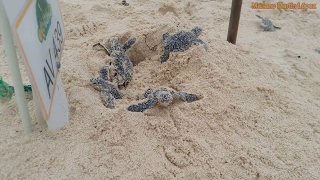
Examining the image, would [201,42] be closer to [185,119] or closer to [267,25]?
[185,119]

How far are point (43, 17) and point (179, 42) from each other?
80cm

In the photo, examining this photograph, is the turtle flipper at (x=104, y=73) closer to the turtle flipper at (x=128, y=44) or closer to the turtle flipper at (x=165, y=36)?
the turtle flipper at (x=128, y=44)

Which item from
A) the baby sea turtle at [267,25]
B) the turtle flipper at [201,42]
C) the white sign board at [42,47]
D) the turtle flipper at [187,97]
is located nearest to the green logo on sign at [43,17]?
the white sign board at [42,47]

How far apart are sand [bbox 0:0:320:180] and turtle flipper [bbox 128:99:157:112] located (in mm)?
25

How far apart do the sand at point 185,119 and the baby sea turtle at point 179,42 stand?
0.04 metres

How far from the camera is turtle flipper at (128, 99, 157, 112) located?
123cm

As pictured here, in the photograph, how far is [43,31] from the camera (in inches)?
36.1

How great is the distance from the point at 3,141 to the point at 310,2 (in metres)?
2.41

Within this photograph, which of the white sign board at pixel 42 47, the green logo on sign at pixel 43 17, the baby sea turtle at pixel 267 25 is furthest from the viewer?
the baby sea turtle at pixel 267 25

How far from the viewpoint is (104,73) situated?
1440mm

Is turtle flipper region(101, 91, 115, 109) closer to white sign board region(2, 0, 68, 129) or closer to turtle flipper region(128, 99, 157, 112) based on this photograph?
turtle flipper region(128, 99, 157, 112)

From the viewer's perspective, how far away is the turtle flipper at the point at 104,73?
1416 mm

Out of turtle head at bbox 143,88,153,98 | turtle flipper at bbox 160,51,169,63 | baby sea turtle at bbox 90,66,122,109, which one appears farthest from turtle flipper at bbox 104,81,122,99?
turtle flipper at bbox 160,51,169,63

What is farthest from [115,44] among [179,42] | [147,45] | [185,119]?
[185,119]
